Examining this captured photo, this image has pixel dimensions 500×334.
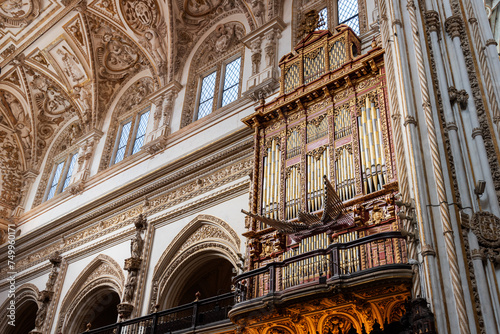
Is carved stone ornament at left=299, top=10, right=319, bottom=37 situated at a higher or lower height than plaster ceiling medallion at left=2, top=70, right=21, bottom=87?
lower

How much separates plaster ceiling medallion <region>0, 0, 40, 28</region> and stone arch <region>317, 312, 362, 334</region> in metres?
17.7

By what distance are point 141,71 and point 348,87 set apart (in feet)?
40.2

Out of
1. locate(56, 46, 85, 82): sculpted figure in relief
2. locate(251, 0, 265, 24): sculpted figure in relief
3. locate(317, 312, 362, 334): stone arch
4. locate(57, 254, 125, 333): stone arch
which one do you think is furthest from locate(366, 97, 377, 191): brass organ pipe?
locate(56, 46, 85, 82): sculpted figure in relief

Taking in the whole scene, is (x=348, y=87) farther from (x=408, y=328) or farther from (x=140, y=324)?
(x=140, y=324)

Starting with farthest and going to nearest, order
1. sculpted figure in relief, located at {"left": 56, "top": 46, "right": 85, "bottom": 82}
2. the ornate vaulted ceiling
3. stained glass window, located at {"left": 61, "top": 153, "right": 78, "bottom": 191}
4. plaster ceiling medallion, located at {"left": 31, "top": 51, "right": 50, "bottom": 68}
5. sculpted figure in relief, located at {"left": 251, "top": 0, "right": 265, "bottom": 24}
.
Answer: stained glass window, located at {"left": 61, "top": 153, "right": 78, "bottom": 191}, plaster ceiling medallion, located at {"left": 31, "top": 51, "right": 50, "bottom": 68}, sculpted figure in relief, located at {"left": 56, "top": 46, "right": 85, "bottom": 82}, the ornate vaulted ceiling, sculpted figure in relief, located at {"left": 251, "top": 0, "right": 265, "bottom": 24}

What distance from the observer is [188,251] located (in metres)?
14.3

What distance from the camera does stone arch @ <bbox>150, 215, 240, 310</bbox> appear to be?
13.7 metres

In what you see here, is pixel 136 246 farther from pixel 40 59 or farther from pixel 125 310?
pixel 40 59

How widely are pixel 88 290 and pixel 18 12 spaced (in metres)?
11.8

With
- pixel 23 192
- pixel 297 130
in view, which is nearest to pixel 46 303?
pixel 23 192

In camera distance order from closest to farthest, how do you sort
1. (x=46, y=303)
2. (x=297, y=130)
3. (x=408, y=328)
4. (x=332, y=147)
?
(x=408, y=328)
(x=332, y=147)
(x=297, y=130)
(x=46, y=303)

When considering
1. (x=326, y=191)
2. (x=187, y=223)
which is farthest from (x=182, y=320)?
(x=326, y=191)

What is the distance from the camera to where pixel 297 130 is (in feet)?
39.7

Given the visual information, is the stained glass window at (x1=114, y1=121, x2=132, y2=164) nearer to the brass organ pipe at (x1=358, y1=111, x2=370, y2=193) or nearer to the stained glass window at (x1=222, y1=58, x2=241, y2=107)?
the stained glass window at (x1=222, y1=58, x2=241, y2=107)
